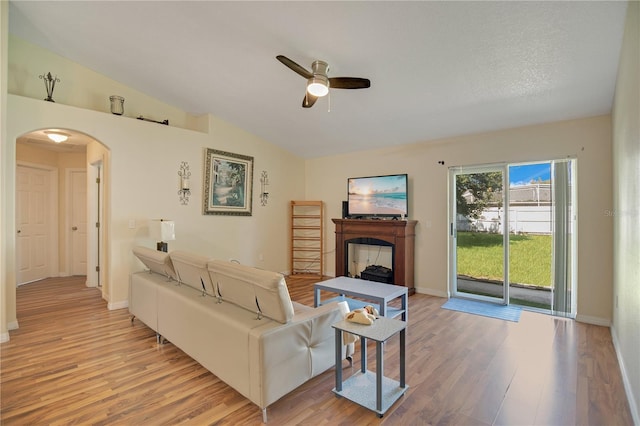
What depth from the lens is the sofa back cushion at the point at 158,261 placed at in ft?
9.76

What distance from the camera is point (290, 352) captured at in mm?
2031

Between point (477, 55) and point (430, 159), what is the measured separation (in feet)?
7.32

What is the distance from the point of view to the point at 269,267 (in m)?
6.13

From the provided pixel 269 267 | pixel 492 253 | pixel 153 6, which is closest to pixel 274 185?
pixel 269 267

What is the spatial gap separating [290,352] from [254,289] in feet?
1.59

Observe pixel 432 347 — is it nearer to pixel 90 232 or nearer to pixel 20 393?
pixel 20 393

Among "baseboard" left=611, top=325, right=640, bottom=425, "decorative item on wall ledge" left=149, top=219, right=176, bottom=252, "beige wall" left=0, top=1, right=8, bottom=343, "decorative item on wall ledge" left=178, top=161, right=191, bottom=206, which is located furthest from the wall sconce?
"baseboard" left=611, top=325, right=640, bottom=425

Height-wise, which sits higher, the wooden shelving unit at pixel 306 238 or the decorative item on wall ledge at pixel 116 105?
the decorative item on wall ledge at pixel 116 105

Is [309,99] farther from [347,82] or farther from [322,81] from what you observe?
[347,82]

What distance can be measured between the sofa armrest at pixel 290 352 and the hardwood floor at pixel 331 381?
180 mm

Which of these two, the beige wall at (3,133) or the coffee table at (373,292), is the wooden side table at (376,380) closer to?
the coffee table at (373,292)

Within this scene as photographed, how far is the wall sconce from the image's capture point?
5957mm

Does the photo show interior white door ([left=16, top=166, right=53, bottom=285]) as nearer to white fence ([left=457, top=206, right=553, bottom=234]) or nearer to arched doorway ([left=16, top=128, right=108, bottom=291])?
arched doorway ([left=16, top=128, right=108, bottom=291])

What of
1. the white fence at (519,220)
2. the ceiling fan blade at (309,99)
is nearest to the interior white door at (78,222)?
the ceiling fan blade at (309,99)
